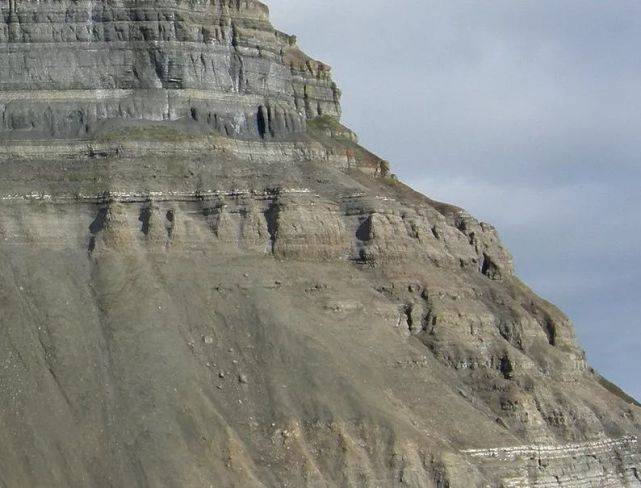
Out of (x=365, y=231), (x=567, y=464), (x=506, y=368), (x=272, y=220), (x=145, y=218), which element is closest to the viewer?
(x=145, y=218)

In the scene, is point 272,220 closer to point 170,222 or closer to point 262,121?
point 170,222

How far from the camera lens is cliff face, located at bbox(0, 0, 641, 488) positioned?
99.9 meters

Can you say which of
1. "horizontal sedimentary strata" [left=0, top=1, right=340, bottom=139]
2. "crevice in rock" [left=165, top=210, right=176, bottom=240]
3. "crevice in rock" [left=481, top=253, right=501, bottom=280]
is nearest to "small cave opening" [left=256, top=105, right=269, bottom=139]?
"horizontal sedimentary strata" [left=0, top=1, right=340, bottom=139]

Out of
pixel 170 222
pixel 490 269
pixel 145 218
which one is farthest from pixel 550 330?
pixel 145 218

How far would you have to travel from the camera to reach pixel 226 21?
12156cm

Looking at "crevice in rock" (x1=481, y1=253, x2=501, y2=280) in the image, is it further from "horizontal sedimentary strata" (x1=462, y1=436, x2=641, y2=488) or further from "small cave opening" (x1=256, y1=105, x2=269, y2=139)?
"small cave opening" (x1=256, y1=105, x2=269, y2=139)

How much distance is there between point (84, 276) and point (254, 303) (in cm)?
921

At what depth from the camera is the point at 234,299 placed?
355ft

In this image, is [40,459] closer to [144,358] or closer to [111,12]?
[144,358]

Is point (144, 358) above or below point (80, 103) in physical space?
below

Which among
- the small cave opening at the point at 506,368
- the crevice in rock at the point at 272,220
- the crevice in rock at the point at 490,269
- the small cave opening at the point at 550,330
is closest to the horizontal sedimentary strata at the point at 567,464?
the small cave opening at the point at 506,368

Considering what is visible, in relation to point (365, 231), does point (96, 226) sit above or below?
below

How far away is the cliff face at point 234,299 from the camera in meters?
99.9

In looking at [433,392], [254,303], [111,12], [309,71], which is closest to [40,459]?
[254,303]
